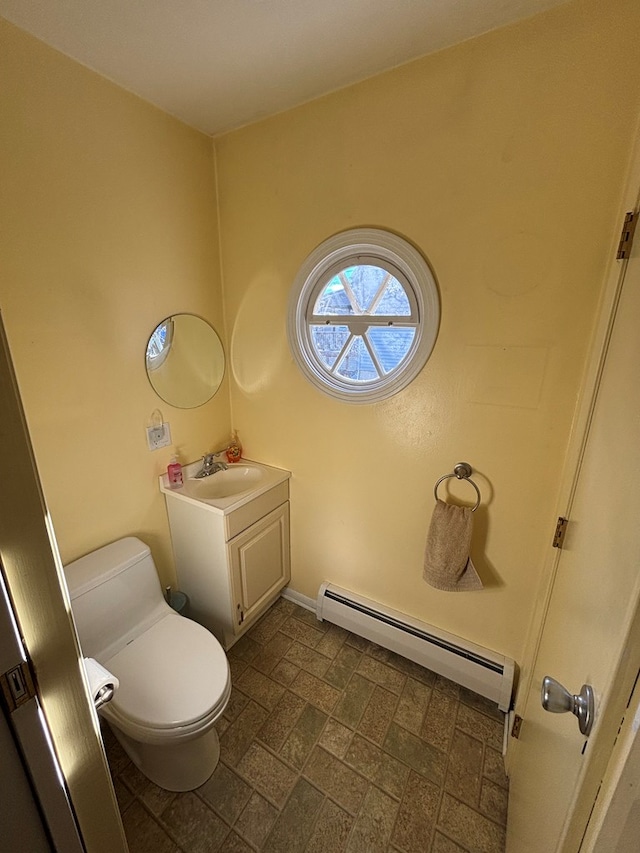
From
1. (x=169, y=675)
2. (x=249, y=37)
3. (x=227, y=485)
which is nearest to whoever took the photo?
(x=249, y=37)

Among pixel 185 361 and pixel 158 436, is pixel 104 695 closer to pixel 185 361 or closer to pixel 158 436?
pixel 158 436

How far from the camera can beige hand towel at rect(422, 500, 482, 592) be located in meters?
1.41

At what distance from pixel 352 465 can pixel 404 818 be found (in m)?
1.26

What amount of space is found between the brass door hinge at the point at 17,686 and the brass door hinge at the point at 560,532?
4.42 ft

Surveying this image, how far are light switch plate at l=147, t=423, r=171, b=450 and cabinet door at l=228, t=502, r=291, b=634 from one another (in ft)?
1.92

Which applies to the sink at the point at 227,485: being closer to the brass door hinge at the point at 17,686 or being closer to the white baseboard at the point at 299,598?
the white baseboard at the point at 299,598

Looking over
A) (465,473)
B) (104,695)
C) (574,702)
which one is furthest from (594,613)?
(104,695)

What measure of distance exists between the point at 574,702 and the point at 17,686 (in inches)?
34.2

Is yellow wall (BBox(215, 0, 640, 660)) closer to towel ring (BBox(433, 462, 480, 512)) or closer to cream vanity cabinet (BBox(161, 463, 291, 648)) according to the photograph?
towel ring (BBox(433, 462, 480, 512))

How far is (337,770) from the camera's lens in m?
1.30

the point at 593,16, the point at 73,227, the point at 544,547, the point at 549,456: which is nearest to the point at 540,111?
the point at 593,16

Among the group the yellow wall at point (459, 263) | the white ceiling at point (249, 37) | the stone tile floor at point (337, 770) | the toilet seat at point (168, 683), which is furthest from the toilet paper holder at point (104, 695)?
the white ceiling at point (249, 37)

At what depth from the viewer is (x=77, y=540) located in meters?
1.43

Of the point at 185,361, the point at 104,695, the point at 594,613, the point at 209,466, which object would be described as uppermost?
the point at 185,361
